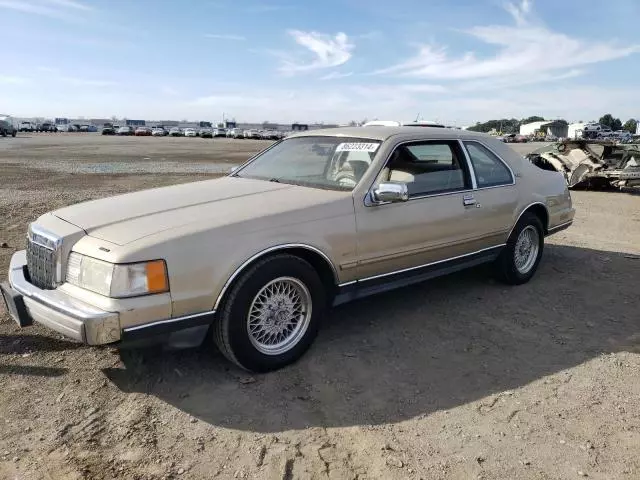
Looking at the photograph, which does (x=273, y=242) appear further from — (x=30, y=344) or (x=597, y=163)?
(x=597, y=163)

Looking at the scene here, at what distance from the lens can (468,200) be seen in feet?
15.9

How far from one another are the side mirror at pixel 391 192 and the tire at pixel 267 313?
758 millimetres

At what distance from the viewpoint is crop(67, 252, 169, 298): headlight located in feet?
9.87

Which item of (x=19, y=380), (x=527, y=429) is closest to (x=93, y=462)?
(x=19, y=380)

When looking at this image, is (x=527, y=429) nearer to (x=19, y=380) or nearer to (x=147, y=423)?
(x=147, y=423)

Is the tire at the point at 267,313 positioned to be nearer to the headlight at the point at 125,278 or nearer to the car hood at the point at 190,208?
the car hood at the point at 190,208

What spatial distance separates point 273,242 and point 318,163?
130 centimetres

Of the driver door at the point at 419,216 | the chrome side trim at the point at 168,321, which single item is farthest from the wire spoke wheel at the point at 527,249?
the chrome side trim at the point at 168,321

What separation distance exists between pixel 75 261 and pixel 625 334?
417cm

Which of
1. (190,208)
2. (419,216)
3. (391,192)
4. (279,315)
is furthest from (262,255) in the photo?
(419,216)

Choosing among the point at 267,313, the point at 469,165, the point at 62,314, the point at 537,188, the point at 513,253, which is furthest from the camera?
the point at 537,188

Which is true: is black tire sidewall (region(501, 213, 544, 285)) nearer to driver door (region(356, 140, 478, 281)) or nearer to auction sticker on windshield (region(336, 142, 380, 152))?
driver door (region(356, 140, 478, 281))

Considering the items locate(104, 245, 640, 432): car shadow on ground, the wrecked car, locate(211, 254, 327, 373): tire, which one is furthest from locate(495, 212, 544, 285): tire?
the wrecked car

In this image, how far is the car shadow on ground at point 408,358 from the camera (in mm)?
3270
